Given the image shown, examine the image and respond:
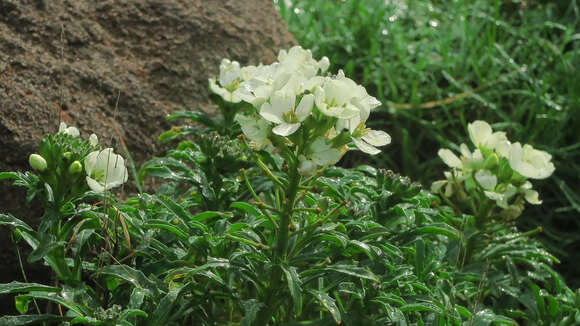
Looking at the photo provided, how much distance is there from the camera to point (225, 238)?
1.89 metres

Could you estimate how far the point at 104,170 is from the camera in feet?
6.18

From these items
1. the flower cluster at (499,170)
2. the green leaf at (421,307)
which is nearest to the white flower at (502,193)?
the flower cluster at (499,170)

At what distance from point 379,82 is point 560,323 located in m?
2.15

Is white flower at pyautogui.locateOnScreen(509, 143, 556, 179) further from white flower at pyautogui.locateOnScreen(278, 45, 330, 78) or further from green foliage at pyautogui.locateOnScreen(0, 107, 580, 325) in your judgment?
white flower at pyautogui.locateOnScreen(278, 45, 330, 78)

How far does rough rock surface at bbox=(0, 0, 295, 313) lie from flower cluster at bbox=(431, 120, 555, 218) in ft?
4.18

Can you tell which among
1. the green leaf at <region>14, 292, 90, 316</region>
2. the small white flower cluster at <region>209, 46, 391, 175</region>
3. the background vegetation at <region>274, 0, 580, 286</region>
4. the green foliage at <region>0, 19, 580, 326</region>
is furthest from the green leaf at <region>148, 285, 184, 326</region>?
the background vegetation at <region>274, 0, 580, 286</region>

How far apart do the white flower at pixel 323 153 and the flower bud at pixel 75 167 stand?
685 millimetres

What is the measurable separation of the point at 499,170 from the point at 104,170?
160cm

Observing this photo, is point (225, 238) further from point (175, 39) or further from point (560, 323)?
point (175, 39)

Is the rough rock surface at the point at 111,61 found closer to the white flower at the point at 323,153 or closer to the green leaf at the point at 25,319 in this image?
the green leaf at the point at 25,319

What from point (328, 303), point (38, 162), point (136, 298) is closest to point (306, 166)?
point (328, 303)

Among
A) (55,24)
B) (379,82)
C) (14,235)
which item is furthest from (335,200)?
(379,82)

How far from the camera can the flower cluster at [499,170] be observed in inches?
98.3

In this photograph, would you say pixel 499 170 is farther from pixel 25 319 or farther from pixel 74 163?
pixel 25 319
